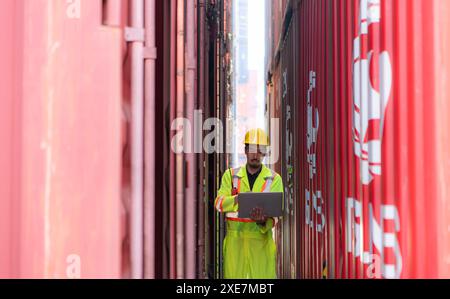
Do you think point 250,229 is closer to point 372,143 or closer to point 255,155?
point 255,155

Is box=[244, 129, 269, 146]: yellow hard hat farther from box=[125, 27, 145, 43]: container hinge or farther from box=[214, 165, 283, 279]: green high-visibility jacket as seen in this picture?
box=[125, 27, 145, 43]: container hinge

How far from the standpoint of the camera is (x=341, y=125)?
9.73 feet

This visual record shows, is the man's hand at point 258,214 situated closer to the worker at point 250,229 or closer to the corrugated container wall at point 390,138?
the worker at point 250,229

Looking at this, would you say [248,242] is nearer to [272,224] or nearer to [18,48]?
[272,224]

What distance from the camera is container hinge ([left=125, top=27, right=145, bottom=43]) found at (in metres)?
1.77

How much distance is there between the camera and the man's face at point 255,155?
4375 millimetres

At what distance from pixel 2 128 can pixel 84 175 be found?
39cm

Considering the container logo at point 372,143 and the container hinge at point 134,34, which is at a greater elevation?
the container hinge at point 134,34

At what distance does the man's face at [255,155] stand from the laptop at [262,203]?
0.63 meters

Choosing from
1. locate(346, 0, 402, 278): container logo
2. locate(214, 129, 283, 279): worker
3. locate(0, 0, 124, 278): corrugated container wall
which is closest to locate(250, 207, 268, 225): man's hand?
locate(214, 129, 283, 279): worker

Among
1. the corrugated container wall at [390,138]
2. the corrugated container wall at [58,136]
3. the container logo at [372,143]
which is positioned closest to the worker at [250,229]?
the corrugated container wall at [390,138]

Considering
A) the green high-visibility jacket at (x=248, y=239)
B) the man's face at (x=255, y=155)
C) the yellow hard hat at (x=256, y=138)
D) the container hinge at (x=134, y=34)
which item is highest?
the container hinge at (x=134, y=34)

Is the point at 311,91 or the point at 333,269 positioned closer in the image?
the point at 333,269
